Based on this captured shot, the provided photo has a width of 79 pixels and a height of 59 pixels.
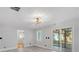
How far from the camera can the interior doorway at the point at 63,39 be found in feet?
2.84

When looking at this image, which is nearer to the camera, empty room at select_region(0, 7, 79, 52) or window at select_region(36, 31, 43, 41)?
empty room at select_region(0, 7, 79, 52)

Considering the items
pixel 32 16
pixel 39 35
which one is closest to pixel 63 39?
pixel 39 35

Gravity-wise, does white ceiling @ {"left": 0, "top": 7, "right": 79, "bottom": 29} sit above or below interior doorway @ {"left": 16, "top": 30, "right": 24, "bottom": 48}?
above

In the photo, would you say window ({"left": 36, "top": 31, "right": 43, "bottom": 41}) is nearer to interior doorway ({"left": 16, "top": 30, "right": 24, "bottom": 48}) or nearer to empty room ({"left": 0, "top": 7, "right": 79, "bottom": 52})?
empty room ({"left": 0, "top": 7, "right": 79, "bottom": 52})

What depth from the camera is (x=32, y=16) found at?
2.84 ft

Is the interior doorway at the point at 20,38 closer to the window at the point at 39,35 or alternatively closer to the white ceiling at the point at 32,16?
the white ceiling at the point at 32,16

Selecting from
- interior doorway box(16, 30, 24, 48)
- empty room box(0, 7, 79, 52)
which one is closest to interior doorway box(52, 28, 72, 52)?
empty room box(0, 7, 79, 52)

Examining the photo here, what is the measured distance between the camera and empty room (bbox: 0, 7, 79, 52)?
0.82 meters

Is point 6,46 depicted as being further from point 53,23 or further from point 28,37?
point 53,23

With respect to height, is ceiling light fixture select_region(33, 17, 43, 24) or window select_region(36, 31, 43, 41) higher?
ceiling light fixture select_region(33, 17, 43, 24)

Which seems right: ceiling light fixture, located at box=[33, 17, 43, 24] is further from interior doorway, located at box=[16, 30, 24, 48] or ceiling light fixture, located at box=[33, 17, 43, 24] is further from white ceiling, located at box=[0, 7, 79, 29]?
interior doorway, located at box=[16, 30, 24, 48]

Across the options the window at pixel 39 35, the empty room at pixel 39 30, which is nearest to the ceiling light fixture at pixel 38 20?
the empty room at pixel 39 30
